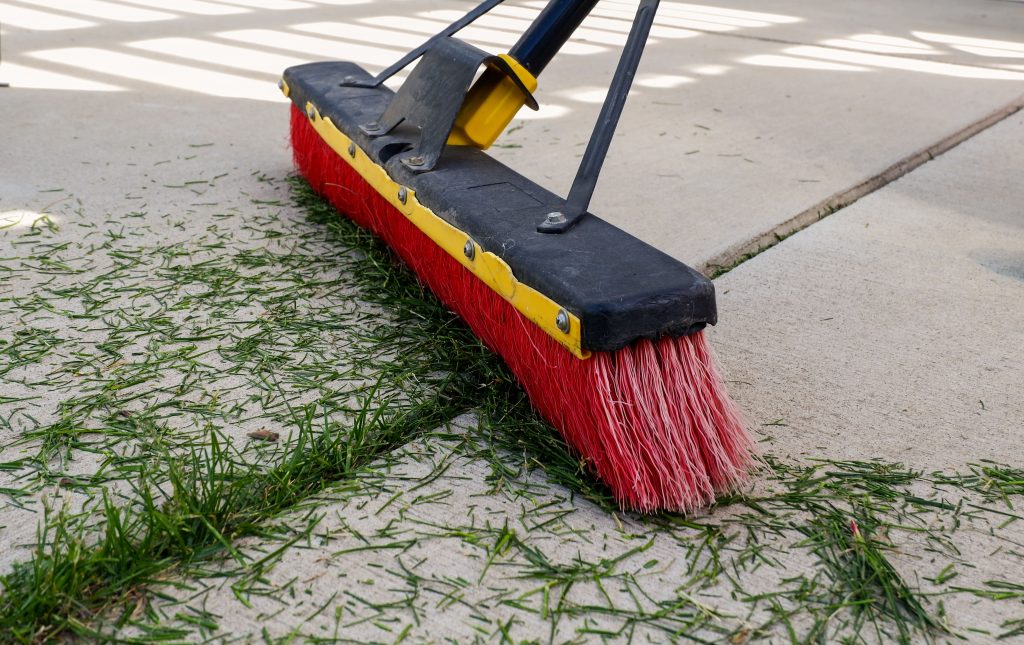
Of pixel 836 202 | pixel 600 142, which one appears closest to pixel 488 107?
pixel 600 142

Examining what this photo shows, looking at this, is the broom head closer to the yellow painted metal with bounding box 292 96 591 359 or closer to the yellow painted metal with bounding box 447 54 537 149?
the yellow painted metal with bounding box 292 96 591 359

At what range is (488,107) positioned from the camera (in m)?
2.28

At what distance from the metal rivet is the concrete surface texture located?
0.95ft

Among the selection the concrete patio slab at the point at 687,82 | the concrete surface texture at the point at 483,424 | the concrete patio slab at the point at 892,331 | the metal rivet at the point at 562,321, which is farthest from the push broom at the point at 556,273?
the concrete patio slab at the point at 687,82

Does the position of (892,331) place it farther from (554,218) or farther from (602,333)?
(602,333)

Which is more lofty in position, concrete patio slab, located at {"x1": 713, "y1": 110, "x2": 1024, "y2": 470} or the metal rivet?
the metal rivet

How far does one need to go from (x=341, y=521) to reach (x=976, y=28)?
5812mm

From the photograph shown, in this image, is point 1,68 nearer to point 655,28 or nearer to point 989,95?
point 655,28

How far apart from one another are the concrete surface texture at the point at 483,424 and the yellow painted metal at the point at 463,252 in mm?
262

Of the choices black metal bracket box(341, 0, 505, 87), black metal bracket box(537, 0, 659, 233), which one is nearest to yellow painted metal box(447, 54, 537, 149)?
black metal bracket box(341, 0, 505, 87)

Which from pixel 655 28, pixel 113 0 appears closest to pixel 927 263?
pixel 655 28

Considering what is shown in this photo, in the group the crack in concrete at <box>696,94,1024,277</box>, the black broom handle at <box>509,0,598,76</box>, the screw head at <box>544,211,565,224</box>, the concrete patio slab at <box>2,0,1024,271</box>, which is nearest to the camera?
the screw head at <box>544,211,565,224</box>

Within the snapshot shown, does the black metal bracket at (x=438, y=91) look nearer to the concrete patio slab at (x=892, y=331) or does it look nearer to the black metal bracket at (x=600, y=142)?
the black metal bracket at (x=600, y=142)

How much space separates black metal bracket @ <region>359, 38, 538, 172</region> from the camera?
7.23 ft
